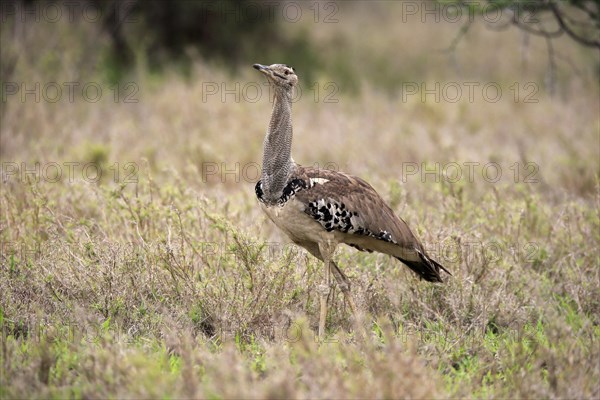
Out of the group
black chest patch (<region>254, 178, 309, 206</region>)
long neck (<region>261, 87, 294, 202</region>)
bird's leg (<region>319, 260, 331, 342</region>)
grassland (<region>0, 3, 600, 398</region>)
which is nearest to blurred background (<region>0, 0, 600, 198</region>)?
grassland (<region>0, 3, 600, 398</region>)

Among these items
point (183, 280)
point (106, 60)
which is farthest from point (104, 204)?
point (106, 60)

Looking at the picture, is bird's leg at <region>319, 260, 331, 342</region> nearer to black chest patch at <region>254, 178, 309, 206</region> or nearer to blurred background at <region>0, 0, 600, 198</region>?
black chest patch at <region>254, 178, 309, 206</region>

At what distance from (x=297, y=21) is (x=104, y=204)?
34.2 ft

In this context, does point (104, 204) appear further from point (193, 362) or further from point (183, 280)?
point (193, 362)

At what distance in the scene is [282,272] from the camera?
4320mm

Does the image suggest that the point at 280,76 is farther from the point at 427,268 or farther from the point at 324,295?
the point at 427,268

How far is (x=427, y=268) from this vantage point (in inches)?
172

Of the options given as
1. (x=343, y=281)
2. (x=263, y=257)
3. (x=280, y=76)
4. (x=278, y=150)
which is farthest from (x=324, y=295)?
(x=280, y=76)

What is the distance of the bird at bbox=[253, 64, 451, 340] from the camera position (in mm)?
4098

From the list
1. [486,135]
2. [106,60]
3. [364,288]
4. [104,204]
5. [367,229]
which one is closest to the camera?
[367,229]

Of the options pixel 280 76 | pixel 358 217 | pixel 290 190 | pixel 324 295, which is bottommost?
pixel 324 295

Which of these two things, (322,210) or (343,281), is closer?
(322,210)

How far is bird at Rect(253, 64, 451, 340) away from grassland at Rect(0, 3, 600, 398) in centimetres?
19

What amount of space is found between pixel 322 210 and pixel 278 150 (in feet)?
1.31
